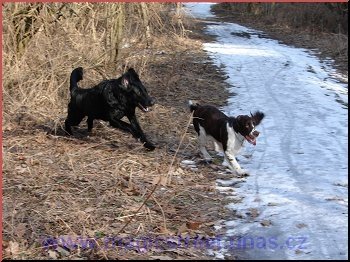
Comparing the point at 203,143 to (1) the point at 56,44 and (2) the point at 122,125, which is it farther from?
(1) the point at 56,44

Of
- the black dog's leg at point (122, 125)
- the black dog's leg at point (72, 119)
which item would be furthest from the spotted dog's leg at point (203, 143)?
the black dog's leg at point (72, 119)

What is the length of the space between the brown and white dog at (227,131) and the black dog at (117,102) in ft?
2.36

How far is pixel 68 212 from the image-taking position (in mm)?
5004

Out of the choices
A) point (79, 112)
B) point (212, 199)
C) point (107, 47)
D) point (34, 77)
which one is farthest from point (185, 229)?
point (107, 47)

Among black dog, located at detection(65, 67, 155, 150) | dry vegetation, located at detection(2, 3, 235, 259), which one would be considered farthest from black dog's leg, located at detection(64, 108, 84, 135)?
dry vegetation, located at detection(2, 3, 235, 259)

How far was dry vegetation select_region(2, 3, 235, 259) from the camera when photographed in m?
4.72

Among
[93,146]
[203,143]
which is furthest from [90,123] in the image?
[203,143]

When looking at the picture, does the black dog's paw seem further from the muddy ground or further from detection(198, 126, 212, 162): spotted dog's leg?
detection(198, 126, 212, 162): spotted dog's leg

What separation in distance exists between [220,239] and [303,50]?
13545mm

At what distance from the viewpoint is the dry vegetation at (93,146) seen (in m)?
4.72

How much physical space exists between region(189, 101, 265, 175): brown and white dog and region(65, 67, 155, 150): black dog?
0.72 metres

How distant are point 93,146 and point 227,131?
6.20 feet

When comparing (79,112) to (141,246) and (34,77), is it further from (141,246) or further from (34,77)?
(141,246)

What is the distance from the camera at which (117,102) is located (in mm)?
7051
